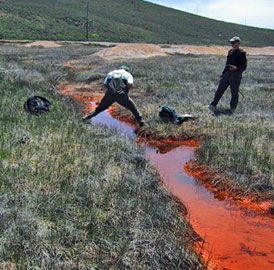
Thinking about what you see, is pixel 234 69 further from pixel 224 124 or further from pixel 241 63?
pixel 224 124

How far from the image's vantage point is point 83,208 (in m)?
5.21

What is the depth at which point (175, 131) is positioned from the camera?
1004cm

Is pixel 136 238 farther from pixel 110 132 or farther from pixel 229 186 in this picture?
pixel 110 132

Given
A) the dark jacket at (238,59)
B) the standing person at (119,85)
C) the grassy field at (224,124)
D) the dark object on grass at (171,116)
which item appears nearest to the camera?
the grassy field at (224,124)

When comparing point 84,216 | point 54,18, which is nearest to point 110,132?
point 84,216

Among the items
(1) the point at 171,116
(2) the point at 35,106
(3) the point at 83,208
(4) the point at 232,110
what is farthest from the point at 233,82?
(3) the point at 83,208

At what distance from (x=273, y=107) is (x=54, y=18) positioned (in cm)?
7564

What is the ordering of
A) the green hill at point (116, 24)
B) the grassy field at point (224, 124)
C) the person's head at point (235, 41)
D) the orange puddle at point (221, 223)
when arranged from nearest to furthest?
the orange puddle at point (221, 223), the grassy field at point (224, 124), the person's head at point (235, 41), the green hill at point (116, 24)

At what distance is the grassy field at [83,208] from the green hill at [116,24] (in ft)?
189

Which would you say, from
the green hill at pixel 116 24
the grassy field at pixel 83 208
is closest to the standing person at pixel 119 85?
the grassy field at pixel 83 208

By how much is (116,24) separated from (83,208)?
89104 millimetres

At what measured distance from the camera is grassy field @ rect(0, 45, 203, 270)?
13.9ft

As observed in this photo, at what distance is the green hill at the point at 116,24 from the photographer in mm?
71562

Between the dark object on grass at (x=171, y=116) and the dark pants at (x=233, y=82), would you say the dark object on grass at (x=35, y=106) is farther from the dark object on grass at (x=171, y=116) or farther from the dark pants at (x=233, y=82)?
the dark pants at (x=233, y=82)
